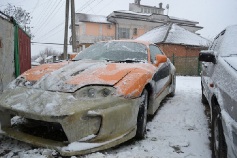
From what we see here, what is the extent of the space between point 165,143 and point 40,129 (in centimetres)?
157

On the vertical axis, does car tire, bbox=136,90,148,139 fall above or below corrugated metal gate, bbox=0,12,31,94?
below

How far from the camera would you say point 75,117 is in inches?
103

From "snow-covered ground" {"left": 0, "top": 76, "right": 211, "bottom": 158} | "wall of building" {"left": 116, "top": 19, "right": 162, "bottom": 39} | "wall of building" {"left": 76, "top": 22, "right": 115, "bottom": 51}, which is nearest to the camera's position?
"snow-covered ground" {"left": 0, "top": 76, "right": 211, "bottom": 158}

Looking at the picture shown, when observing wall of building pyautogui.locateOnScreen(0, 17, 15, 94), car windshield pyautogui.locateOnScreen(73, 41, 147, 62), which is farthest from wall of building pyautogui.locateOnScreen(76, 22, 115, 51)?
car windshield pyautogui.locateOnScreen(73, 41, 147, 62)

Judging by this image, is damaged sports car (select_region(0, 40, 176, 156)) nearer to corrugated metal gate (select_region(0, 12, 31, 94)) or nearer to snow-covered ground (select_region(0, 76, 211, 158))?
snow-covered ground (select_region(0, 76, 211, 158))

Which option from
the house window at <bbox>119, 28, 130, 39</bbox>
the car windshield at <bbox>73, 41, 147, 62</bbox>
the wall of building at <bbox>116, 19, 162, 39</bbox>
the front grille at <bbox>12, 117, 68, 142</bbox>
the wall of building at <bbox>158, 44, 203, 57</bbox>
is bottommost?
the front grille at <bbox>12, 117, 68, 142</bbox>

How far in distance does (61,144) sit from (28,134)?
1.60 feet

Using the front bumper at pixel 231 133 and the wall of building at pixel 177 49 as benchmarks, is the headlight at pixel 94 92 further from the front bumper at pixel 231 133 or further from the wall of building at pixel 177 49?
the wall of building at pixel 177 49

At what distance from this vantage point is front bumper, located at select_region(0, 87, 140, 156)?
2625mm

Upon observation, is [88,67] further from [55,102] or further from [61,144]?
[61,144]

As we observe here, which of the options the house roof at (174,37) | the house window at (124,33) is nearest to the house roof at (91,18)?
the house window at (124,33)

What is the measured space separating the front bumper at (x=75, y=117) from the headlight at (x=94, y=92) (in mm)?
84

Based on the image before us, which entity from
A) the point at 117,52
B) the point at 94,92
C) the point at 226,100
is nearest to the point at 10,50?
the point at 117,52

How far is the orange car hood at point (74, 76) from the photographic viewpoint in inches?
118
